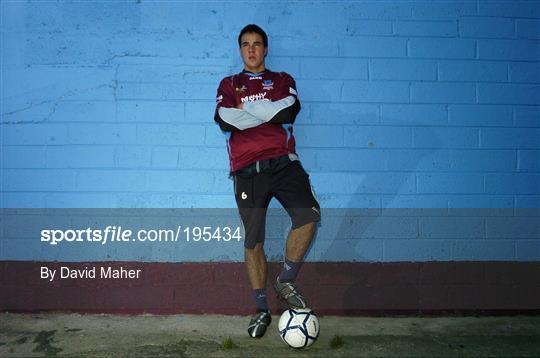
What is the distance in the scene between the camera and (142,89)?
3410 mm

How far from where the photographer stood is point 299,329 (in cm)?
262

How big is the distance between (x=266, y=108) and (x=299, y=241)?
931mm

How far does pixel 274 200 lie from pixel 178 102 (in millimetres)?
1076

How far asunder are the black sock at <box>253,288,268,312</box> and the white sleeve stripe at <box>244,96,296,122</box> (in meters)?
1.20

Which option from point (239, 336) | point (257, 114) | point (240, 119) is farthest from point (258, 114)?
point (239, 336)

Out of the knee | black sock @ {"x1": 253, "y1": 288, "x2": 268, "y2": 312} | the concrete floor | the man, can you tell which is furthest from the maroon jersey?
the concrete floor

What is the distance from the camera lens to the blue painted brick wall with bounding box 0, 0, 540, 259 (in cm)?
340

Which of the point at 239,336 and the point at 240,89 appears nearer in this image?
the point at 239,336

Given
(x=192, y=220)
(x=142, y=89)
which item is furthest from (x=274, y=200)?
(x=142, y=89)

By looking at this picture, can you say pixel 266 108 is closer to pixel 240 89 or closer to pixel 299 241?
pixel 240 89

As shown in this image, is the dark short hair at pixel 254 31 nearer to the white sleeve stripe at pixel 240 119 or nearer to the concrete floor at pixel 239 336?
the white sleeve stripe at pixel 240 119

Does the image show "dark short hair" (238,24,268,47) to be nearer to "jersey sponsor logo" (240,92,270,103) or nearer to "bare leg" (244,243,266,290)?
"jersey sponsor logo" (240,92,270,103)

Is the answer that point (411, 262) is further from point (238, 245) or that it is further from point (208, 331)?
point (208, 331)

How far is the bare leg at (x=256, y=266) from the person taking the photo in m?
3.11
